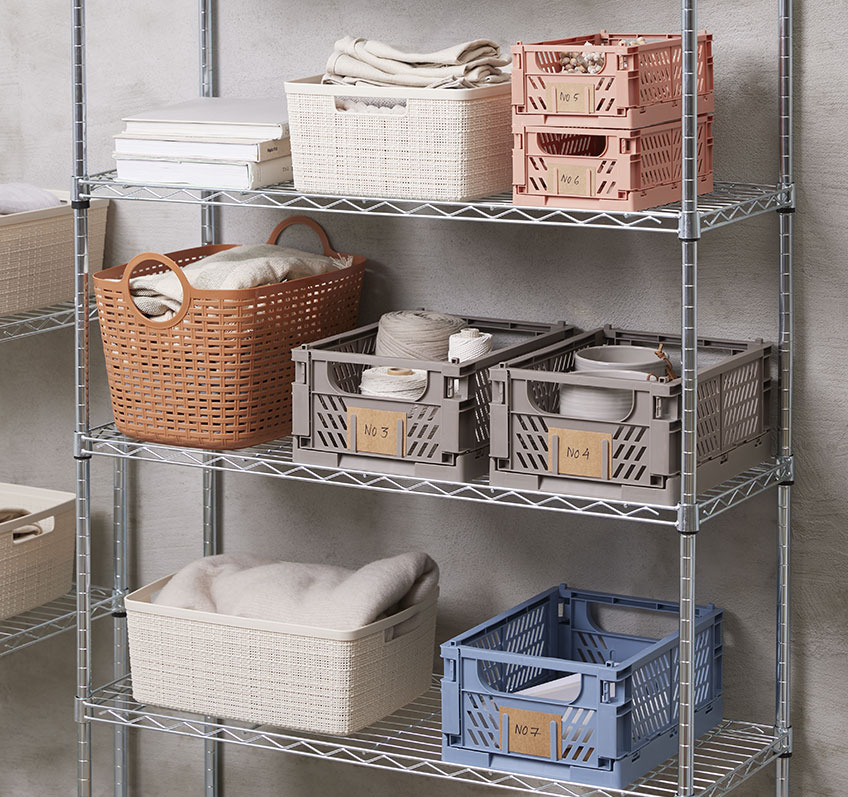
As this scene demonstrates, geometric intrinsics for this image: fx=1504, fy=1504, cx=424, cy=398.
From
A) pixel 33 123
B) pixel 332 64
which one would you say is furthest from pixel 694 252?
pixel 33 123

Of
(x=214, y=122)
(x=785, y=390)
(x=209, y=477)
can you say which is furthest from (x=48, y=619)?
(x=785, y=390)

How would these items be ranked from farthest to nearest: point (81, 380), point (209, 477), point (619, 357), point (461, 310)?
point (209, 477), point (461, 310), point (81, 380), point (619, 357)

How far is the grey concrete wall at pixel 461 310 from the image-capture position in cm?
242

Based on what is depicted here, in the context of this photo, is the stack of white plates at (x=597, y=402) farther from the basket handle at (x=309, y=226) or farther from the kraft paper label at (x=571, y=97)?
the basket handle at (x=309, y=226)

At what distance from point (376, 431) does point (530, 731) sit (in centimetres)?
51

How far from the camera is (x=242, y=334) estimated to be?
7.89 feet

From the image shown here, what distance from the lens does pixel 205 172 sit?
239 cm

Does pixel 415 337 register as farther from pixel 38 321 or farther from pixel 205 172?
pixel 38 321

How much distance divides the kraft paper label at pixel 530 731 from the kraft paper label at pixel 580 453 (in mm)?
373

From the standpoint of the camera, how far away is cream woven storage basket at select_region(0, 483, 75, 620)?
277 cm

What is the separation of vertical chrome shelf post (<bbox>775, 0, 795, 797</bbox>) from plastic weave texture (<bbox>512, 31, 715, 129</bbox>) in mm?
216

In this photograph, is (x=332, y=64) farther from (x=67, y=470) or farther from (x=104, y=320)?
(x=67, y=470)

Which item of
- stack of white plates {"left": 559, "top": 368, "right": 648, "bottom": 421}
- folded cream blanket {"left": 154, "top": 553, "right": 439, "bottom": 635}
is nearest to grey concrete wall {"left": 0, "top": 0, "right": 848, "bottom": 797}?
folded cream blanket {"left": 154, "top": 553, "right": 439, "bottom": 635}

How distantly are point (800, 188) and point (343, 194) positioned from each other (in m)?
0.73
